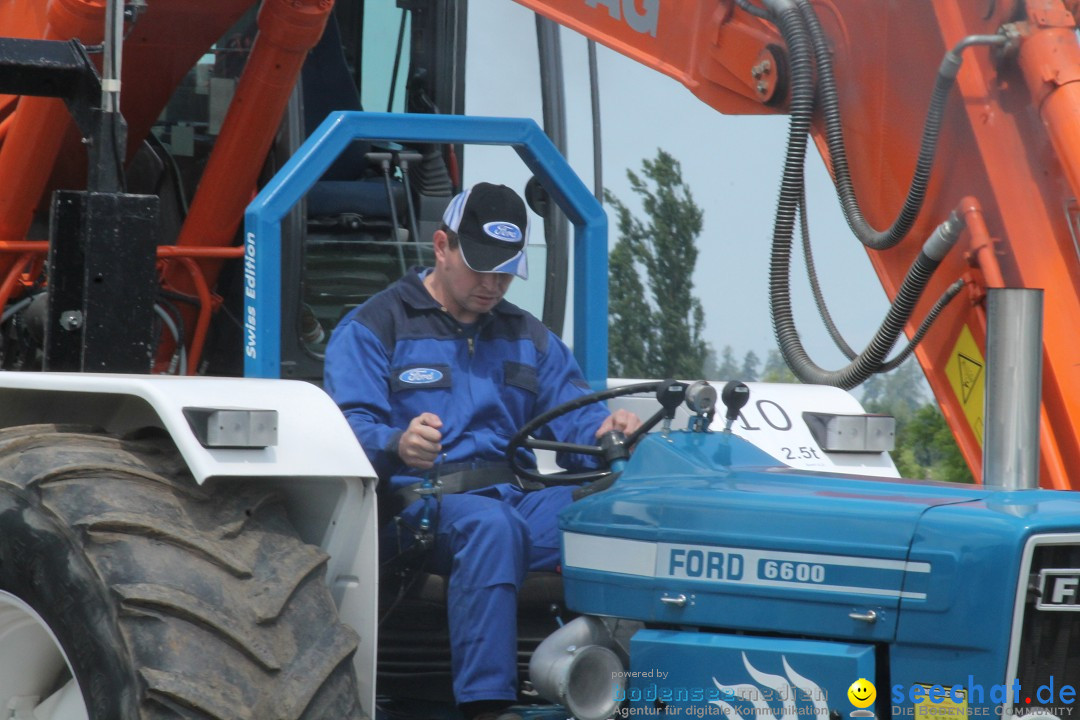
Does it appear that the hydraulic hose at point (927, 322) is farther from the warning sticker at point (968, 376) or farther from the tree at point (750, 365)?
the tree at point (750, 365)

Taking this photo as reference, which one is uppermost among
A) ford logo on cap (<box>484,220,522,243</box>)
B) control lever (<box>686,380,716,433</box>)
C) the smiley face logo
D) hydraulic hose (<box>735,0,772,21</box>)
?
hydraulic hose (<box>735,0,772,21</box>)

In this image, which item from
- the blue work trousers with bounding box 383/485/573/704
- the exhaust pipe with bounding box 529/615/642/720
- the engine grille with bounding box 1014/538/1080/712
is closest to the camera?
the engine grille with bounding box 1014/538/1080/712

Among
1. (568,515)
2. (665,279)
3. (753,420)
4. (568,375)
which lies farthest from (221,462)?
(665,279)

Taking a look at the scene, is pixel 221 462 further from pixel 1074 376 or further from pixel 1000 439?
pixel 1074 376

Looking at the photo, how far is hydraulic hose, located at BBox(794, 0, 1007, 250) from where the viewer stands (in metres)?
3.56

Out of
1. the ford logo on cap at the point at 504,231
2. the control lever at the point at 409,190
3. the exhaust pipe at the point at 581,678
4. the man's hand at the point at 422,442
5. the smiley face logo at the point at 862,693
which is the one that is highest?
the control lever at the point at 409,190

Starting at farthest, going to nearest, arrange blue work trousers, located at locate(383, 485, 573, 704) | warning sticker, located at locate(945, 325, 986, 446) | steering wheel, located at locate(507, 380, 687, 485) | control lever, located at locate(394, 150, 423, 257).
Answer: control lever, located at locate(394, 150, 423, 257), warning sticker, located at locate(945, 325, 986, 446), steering wheel, located at locate(507, 380, 687, 485), blue work trousers, located at locate(383, 485, 573, 704)

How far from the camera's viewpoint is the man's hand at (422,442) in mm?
3008

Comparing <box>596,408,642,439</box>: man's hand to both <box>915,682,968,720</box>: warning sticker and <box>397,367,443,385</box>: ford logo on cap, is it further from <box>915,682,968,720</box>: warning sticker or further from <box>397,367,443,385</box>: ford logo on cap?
<box>915,682,968,720</box>: warning sticker

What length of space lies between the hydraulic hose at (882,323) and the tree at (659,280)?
5.98 meters

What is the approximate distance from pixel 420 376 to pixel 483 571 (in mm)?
555

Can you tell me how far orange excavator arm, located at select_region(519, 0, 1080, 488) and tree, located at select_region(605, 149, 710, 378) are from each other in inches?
229

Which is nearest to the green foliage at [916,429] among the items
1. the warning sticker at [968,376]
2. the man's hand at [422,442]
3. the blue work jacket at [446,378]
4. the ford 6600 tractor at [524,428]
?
the warning sticker at [968,376]

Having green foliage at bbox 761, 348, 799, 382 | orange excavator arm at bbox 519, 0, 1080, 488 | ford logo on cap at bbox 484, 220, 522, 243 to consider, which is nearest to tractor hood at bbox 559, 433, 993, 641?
ford logo on cap at bbox 484, 220, 522, 243
